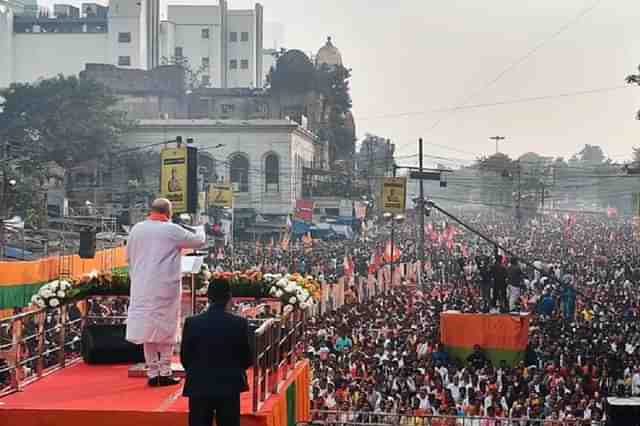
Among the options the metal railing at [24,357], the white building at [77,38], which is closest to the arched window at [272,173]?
the white building at [77,38]

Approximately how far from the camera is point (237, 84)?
89750mm

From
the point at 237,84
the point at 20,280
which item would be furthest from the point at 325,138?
the point at 20,280

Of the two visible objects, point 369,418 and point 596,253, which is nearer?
point 369,418

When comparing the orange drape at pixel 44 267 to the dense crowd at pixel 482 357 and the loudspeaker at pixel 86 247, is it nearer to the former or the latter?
the loudspeaker at pixel 86 247

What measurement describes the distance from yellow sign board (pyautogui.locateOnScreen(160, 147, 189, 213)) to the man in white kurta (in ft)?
40.0

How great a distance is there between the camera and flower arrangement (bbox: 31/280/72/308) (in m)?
9.43

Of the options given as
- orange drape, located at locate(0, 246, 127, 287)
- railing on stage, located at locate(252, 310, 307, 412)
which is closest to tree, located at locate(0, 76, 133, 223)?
orange drape, located at locate(0, 246, 127, 287)

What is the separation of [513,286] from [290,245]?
23805mm

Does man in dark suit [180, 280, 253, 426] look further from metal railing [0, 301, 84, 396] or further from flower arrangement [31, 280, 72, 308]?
flower arrangement [31, 280, 72, 308]

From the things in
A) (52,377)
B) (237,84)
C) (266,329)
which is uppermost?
(237,84)

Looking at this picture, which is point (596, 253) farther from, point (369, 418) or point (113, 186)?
point (369, 418)

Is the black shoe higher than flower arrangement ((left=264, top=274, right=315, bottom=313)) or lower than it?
lower


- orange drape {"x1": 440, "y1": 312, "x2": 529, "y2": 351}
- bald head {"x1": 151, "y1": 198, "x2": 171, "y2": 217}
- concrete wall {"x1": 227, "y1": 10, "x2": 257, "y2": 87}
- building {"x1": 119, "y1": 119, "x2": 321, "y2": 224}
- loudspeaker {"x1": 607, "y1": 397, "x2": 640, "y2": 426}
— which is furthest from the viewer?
concrete wall {"x1": 227, "y1": 10, "x2": 257, "y2": 87}

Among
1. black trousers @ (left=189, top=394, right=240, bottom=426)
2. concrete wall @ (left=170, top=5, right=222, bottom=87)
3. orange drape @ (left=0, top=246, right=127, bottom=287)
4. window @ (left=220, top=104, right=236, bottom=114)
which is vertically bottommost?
orange drape @ (left=0, top=246, right=127, bottom=287)
